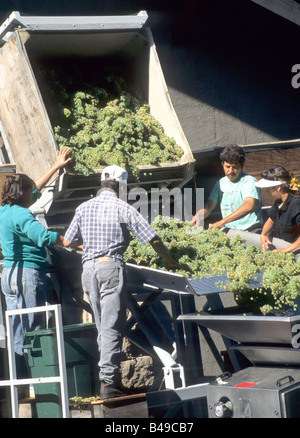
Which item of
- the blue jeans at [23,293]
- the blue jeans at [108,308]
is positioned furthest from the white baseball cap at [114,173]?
the blue jeans at [23,293]

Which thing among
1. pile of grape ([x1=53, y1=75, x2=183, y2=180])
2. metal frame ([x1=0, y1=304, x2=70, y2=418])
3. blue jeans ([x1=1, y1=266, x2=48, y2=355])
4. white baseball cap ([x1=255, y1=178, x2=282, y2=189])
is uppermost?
pile of grape ([x1=53, y1=75, x2=183, y2=180])

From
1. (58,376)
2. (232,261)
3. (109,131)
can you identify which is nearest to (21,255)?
(58,376)

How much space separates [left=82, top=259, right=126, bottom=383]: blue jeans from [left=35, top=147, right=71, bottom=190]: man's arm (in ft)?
3.58

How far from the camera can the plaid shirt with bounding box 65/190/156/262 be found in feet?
20.0

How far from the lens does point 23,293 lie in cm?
642

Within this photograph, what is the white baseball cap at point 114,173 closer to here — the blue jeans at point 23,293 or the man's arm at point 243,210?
the blue jeans at point 23,293

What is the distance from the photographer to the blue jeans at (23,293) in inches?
252

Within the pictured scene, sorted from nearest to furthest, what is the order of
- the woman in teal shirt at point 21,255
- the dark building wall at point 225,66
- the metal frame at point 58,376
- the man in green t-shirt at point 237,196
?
the metal frame at point 58,376
the woman in teal shirt at point 21,255
the man in green t-shirt at point 237,196
the dark building wall at point 225,66

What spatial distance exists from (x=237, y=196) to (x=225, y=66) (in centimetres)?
280

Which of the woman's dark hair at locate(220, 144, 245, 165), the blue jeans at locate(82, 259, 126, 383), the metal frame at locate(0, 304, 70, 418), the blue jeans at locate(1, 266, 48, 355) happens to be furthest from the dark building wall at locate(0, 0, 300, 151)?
the metal frame at locate(0, 304, 70, 418)

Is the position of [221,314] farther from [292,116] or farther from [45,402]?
[292,116]

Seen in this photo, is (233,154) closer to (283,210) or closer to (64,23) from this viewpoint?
(283,210)

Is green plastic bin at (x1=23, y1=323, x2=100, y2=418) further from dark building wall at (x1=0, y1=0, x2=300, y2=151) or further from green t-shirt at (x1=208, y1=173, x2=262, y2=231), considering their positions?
dark building wall at (x1=0, y1=0, x2=300, y2=151)

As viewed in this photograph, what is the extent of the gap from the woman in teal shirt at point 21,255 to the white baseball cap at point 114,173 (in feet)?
2.26
